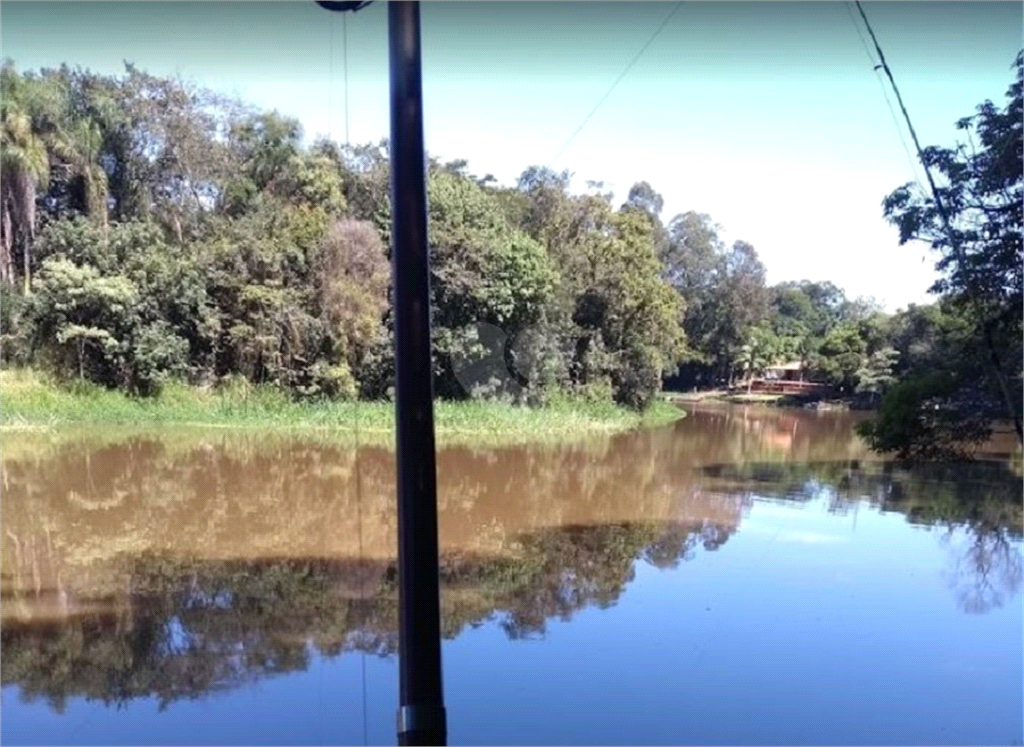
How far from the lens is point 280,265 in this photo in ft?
47.9

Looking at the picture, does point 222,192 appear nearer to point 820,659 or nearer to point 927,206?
point 927,206

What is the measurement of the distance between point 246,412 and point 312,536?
8.00 meters

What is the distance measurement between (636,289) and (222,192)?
26.2ft

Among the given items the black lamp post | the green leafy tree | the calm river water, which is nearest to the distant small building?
the calm river water

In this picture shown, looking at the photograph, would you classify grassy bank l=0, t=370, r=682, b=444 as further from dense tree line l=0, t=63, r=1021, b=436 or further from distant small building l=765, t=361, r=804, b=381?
distant small building l=765, t=361, r=804, b=381

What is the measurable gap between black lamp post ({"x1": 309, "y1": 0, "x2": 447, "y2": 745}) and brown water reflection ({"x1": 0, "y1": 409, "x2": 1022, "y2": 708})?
248 cm

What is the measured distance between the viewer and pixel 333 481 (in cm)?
930

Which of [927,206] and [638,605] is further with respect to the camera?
[927,206]

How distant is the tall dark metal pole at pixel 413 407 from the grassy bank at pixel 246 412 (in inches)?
445

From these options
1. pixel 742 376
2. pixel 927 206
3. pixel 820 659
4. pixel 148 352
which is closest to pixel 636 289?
pixel 742 376

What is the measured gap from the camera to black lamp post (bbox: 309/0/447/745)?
4.36 feet

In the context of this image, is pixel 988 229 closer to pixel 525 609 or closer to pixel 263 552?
pixel 525 609

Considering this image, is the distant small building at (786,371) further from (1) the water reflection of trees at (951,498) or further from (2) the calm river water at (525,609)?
(2) the calm river water at (525,609)

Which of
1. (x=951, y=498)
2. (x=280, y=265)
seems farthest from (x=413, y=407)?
(x=280, y=265)
